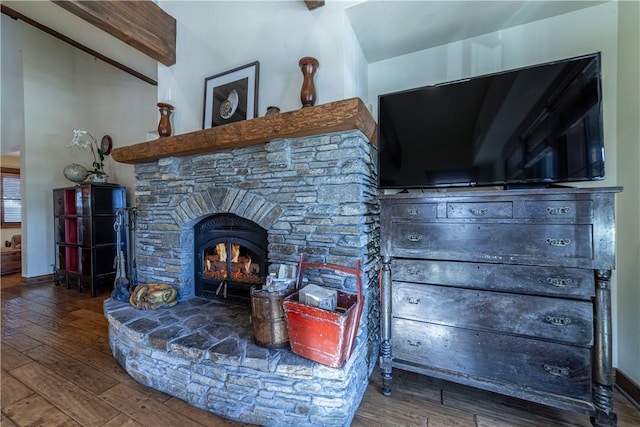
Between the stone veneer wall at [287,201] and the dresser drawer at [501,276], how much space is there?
0.96ft

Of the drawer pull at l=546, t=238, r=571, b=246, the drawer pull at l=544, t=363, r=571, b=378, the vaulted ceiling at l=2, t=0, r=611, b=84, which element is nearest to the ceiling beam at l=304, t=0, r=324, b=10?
the vaulted ceiling at l=2, t=0, r=611, b=84

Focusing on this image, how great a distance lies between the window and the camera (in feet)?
17.6

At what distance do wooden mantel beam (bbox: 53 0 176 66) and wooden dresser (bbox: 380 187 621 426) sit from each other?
224 centimetres

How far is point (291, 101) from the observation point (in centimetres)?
182

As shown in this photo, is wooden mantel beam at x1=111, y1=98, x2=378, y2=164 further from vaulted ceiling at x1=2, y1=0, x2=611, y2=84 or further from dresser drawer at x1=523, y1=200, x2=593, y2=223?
dresser drawer at x1=523, y1=200, x2=593, y2=223

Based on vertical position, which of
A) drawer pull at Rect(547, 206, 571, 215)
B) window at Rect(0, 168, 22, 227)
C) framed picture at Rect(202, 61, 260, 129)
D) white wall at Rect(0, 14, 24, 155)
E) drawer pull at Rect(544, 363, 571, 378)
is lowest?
drawer pull at Rect(544, 363, 571, 378)

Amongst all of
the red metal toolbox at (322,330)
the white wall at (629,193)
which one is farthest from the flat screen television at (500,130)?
the red metal toolbox at (322,330)

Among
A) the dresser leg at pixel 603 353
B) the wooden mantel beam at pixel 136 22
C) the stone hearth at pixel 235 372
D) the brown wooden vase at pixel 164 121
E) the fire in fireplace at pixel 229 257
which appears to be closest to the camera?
the dresser leg at pixel 603 353

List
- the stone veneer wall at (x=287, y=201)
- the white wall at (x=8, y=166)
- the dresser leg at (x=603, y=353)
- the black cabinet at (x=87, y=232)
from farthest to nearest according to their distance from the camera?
1. the white wall at (x=8, y=166)
2. the black cabinet at (x=87, y=232)
3. the stone veneer wall at (x=287, y=201)
4. the dresser leg at (x=603, y=353)

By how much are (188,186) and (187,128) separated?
0.55m

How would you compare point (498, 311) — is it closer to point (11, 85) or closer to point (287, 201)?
point (287, 201)

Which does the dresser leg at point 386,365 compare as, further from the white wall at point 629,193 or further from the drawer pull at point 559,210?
the white wall at point 629,193

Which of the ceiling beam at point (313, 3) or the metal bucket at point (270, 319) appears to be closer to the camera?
the metal bucket at point (270, 319)

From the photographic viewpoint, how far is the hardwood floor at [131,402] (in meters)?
1.35
